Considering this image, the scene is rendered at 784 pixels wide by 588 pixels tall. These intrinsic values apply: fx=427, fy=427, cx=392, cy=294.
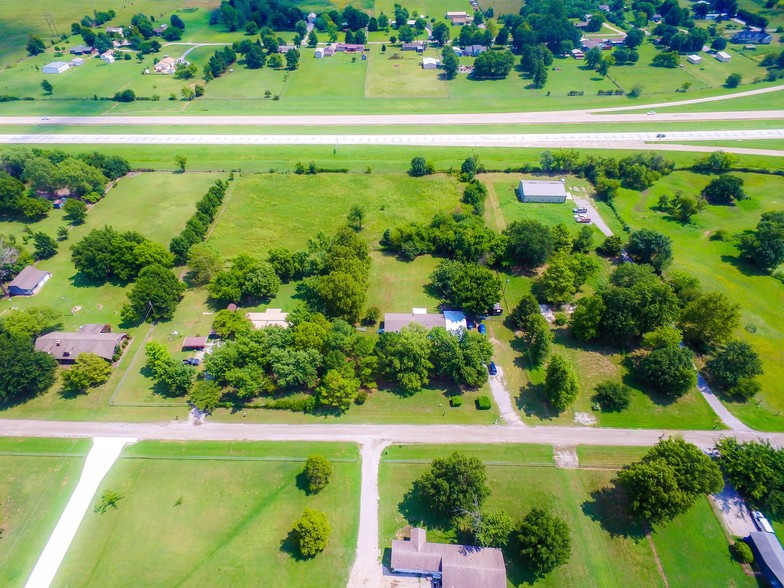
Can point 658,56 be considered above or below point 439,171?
above

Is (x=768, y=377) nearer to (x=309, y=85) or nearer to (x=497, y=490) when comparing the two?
(x=497, y=490)

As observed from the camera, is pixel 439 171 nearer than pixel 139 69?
Yes

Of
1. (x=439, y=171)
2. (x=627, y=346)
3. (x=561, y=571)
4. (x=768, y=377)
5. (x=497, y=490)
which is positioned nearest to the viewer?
(x=561, y=571)

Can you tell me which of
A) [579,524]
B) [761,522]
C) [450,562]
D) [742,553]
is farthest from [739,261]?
[450,562]

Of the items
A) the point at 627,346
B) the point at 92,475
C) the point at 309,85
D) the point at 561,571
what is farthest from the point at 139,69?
the point at 561,571

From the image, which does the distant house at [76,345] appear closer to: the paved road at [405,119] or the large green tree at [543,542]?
the large green tree at [543,542]

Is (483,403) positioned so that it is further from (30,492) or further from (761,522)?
(30,492)

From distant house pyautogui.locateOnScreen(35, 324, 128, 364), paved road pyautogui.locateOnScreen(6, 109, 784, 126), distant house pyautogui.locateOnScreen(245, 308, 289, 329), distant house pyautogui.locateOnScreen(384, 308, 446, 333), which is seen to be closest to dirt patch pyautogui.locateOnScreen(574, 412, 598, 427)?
distant house pyautogui.locateOnScreen(384, 308, 446, 333)
